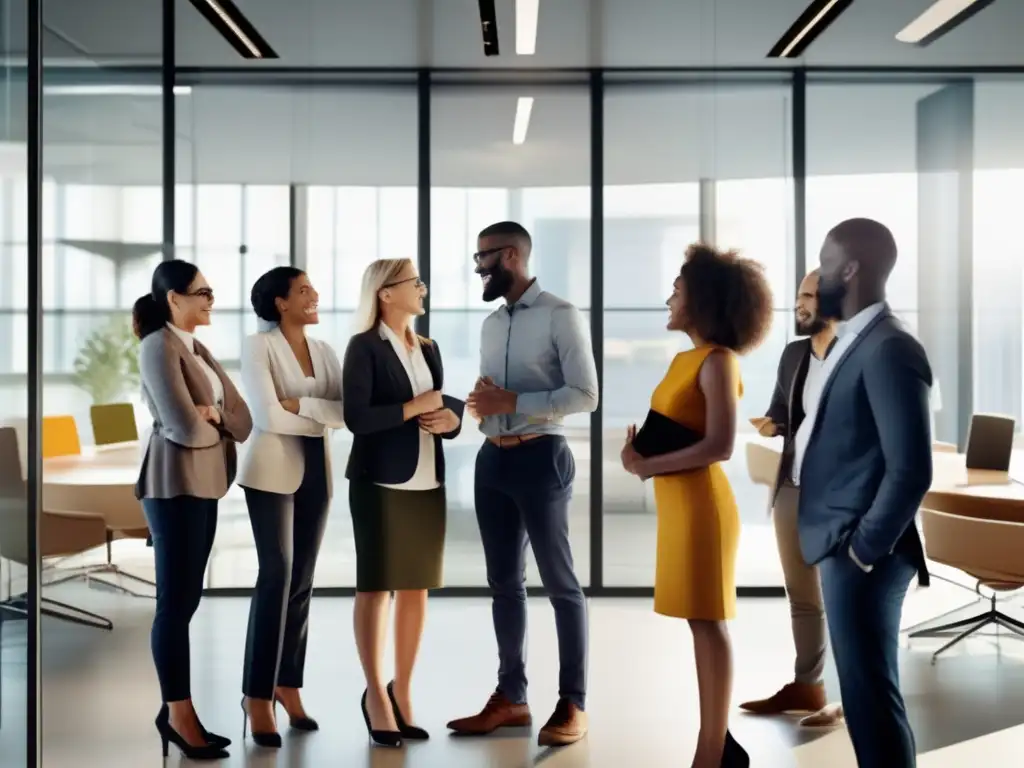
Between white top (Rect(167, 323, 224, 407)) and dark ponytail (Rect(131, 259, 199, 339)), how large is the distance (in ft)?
0.16

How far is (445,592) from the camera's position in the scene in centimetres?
616

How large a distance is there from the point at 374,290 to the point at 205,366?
692 millimetres

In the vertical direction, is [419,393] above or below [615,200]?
below

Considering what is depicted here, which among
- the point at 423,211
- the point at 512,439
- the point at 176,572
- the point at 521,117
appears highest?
the point at 521,117

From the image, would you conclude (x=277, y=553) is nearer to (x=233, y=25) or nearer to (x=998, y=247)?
(x=233, y=25)

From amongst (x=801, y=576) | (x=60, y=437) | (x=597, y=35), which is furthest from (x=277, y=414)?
(x=597, y=35)

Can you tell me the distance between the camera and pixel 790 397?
4.09 metres

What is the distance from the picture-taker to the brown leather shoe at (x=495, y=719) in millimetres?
3955

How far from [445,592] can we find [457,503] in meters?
0.53

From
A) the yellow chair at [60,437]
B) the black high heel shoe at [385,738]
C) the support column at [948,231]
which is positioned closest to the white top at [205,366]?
the yellow chair at [60,437]

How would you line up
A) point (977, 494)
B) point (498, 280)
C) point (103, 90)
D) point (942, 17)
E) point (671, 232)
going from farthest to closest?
point (671, 232) < point (942, 17) < point (977, 494) < point (498, 280) < point (103, 90)

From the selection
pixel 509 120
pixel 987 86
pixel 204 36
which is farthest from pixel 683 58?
pixel 204 36

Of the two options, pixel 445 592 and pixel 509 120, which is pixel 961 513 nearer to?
pixel 445 592

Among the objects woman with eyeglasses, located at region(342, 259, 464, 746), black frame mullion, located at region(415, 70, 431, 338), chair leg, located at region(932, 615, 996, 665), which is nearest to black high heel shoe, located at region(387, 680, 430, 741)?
woman with eyeglasses, located at region(342, 259, 464, 746)
